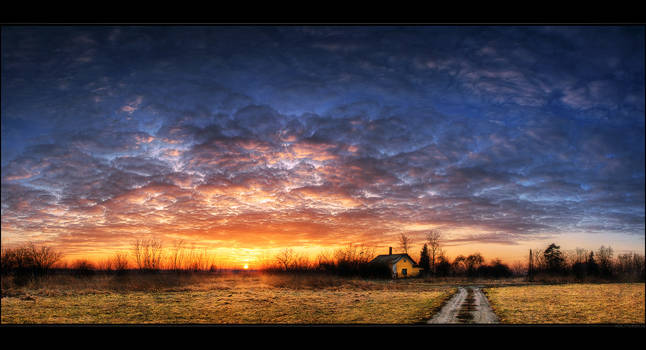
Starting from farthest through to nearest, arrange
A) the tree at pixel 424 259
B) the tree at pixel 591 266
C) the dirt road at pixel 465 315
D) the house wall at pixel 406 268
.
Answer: the tree at pixel 424 259
the house wall at pixel 406 268
the tree at pixel 591 266
the dirt road at pixel 465 315

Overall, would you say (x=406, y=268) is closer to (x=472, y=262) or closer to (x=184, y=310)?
(x=472, y=262)

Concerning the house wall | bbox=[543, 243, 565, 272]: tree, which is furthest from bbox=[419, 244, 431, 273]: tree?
bbox=[543, 243, 565, 272]: tree

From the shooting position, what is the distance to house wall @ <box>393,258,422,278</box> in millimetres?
52491

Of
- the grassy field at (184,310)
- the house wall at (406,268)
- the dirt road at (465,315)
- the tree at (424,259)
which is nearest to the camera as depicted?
the dirt road at (465,315)

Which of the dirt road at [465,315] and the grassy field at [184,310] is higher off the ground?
the dirt road at [465,315]

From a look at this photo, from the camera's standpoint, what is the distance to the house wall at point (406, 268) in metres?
52.5

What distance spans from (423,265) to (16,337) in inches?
2700

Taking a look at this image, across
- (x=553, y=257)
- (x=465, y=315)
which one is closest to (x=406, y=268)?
(x=553, y=257)

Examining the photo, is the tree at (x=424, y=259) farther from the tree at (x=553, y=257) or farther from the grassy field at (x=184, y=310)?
the grassy field at (x=184, y=310)

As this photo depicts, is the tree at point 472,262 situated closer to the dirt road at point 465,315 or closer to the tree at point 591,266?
the tree at point 591,266

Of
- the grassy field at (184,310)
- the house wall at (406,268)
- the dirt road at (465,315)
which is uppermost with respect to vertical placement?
the dirt road at (465,315)

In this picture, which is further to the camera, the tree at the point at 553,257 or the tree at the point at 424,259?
the tree at the point at 424,259

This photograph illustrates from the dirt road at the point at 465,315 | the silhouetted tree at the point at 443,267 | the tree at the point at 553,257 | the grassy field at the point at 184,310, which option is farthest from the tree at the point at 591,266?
the grassy field at the point at 184,310
